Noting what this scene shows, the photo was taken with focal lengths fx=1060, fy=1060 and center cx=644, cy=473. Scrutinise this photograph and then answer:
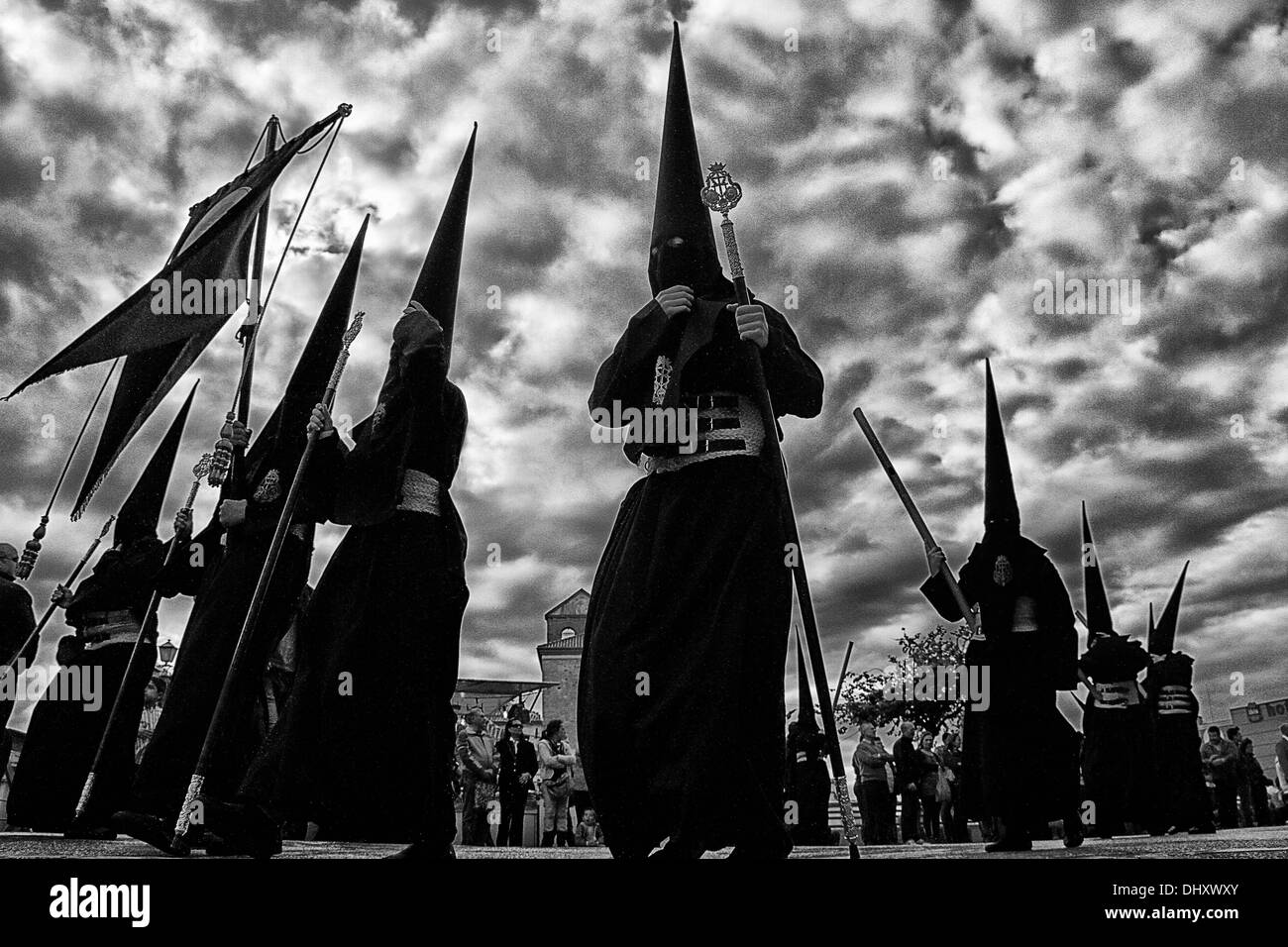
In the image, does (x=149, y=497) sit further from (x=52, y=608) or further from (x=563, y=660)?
(x=563, y=660)

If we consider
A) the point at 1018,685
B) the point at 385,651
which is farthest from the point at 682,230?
the point at 1018,685

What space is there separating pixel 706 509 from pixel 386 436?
171 centimetres

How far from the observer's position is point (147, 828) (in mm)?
5082

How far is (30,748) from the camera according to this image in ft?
25.9

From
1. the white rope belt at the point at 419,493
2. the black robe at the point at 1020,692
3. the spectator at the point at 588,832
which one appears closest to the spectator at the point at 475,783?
the spectator at the point at 588,832

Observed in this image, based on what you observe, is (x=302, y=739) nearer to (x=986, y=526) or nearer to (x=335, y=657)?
(x=335, y=657)

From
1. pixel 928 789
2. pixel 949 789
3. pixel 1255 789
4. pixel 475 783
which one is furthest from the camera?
pixel 1255 789

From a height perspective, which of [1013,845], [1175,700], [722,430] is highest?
[722,430]

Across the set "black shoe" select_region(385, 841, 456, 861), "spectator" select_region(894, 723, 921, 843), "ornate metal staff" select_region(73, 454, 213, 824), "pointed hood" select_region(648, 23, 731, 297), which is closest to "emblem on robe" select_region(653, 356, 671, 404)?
"pointed hood" select_region(648, 23, 731, 297)

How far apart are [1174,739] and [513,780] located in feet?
25.8

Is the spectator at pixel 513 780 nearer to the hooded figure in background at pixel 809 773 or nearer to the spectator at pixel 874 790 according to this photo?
the hooded figure in background at pixel 809 773

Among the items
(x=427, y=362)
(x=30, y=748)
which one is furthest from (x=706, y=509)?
(x=30, y=748)

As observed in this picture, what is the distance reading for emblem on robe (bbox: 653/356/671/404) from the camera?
4.54m

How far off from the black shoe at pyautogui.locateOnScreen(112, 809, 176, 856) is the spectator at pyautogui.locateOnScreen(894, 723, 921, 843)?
12.3m
